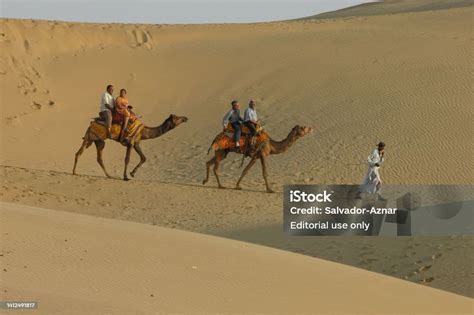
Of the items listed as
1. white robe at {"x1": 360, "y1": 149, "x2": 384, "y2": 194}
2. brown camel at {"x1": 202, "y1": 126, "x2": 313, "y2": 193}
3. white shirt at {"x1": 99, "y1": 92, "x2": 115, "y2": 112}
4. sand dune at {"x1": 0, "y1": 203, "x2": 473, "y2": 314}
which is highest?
white shirt at {"x1": 99, "y1": 92, "x2": 115, "y2": 112}

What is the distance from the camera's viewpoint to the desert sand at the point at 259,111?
18641 mm

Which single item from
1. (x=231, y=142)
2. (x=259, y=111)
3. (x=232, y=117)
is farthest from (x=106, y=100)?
(x=259, y=111)

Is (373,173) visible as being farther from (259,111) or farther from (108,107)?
(259,111)

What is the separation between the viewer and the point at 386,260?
17.1 meters

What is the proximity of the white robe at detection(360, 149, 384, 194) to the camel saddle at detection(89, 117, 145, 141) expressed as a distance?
488 centimetres

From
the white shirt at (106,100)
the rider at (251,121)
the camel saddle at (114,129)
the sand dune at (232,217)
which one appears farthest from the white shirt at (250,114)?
the white shirt at (106,100)

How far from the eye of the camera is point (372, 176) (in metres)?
19.7

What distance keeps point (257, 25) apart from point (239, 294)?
32.7 metres

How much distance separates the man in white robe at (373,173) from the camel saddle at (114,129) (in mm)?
4853

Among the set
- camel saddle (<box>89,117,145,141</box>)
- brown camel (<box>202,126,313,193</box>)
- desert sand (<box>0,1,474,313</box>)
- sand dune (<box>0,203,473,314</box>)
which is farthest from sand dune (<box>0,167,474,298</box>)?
sand dune (<box>0,203,473,314</box>)

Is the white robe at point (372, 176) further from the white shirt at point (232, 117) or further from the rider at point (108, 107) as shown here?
the rider at point (108, 107)

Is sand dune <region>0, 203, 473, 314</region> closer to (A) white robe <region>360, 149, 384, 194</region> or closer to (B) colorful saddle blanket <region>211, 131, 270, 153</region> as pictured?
(A) white robe <region>360, 149, 384, 194</region>

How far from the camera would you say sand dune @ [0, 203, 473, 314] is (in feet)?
32.4

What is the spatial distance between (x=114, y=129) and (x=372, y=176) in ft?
17.5
